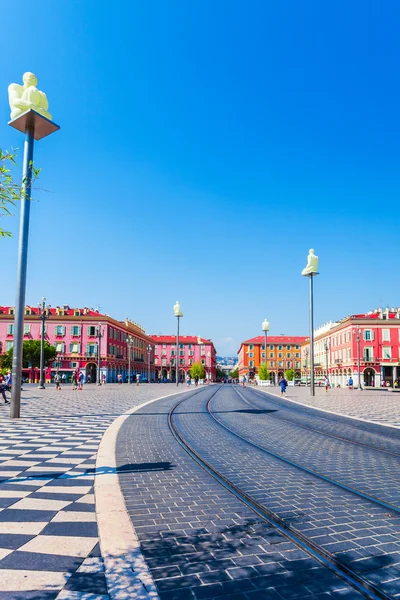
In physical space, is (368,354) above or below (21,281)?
below

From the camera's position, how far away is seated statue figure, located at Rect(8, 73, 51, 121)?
13.2m

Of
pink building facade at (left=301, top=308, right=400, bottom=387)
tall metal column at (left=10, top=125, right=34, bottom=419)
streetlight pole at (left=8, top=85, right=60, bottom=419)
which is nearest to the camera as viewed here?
streetlight pole at (left=8, top=85, right=60, bottom=419)

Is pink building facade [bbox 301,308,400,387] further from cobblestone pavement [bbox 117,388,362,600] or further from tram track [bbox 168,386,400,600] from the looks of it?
cobblestone pavement [bbox 117,388,362,600]

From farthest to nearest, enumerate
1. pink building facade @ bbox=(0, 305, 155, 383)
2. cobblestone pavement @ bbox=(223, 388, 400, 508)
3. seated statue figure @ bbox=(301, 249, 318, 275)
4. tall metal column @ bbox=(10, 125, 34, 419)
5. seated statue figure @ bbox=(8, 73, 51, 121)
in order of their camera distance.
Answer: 1. pink building facade @ bbox=(0, 305, 155, 383)
2. seated statue figure @ bbox=(301, 249, 318, 275)
3. tall metal column @ bbox=(10, 125, 34, 419)
4. seated statue figure @ bbox=(8, 73, 51, 121)
5. cobblestone pavement @ bbox=(223, 388, 400, 508)

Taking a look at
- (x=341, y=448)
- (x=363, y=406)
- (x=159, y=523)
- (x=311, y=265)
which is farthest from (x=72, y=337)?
(x=159, y=523)

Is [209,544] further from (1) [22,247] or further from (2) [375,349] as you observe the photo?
(2) [375,349]

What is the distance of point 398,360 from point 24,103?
2730 inches

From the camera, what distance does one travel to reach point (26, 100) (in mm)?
13266

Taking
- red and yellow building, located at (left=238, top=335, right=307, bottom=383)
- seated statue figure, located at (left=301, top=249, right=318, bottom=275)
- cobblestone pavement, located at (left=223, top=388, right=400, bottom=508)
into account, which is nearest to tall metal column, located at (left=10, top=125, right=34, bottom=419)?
cobblestone pavement, located at (left=223, top=388, right=400, bottom=508)

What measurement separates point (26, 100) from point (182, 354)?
123 m

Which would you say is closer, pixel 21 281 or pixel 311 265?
pixel 21 281

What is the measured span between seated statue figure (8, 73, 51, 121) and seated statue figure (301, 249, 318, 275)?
23.7m

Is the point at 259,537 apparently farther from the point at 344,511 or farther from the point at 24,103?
the point at 24,103

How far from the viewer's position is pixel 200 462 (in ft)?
24.9
